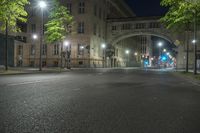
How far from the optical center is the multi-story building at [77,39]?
2248 inches

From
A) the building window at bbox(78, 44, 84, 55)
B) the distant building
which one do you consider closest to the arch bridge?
the distant building

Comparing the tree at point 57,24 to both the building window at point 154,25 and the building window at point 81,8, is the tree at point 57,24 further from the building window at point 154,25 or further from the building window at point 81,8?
the building window at point 154,25

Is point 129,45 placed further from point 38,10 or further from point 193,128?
point 193,128

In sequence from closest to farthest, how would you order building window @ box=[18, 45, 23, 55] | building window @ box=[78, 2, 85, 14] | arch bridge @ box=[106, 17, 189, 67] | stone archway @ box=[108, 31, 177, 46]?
building window @ box=[78, 2, 85, 14] → arch bridge @ box=[106, 17, 189, 67] → stone archway @ box=[108, 31, 177, 46] → building window @ box=[18, 45, 23, 55]

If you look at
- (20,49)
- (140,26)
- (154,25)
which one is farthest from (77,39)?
(154,25)

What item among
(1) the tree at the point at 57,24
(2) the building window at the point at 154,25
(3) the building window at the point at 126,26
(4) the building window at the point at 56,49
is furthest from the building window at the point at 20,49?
(2) the building window at the point at 154,25

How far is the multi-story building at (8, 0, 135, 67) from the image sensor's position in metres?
57.1

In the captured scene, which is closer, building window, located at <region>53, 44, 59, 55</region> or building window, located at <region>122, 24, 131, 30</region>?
building window, located at <region>53, 44, 59, 55</region>

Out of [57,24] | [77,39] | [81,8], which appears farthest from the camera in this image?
[77,39]

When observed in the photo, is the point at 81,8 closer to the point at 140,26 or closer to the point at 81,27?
the point at 81,27

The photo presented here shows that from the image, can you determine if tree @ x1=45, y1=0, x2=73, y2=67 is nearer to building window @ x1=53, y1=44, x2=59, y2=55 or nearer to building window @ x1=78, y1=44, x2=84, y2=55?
building window @ x1=78, y1=44, x2=84, y2=55

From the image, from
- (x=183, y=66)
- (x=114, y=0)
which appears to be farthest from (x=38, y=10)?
(x=183, y=66)

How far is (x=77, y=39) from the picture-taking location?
57906 millimetres

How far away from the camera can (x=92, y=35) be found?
5816 cm
